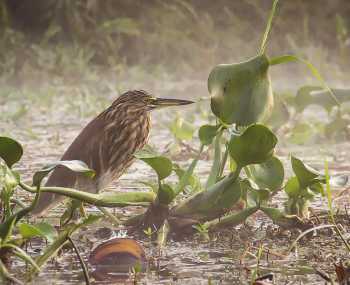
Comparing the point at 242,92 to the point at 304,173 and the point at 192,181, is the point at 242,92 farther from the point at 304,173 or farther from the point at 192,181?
the point at 192,181

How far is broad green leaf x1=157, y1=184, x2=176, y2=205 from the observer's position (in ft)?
12.5

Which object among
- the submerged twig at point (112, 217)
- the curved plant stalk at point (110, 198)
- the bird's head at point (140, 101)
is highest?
the bird's head at point (140, 101)

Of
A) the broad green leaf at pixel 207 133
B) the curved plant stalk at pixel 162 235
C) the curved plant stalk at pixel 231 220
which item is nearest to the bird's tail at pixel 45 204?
the curved plant stalk at pixel 162 235

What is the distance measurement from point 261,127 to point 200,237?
0.64 metres

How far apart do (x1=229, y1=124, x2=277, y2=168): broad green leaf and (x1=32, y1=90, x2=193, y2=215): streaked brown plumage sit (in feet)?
3.05

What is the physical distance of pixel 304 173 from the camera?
3727 mm

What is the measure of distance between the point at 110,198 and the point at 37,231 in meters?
0.65

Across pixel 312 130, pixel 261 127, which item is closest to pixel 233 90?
pixel 261 127

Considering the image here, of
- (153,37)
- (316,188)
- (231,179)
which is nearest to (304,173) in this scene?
(316,188)

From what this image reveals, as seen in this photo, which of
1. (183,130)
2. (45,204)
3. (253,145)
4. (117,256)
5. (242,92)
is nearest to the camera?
(117,256)

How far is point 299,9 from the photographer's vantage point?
10680mm

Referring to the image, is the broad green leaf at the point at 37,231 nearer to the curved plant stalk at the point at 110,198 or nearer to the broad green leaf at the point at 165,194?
the curved plant stalk at the point at 110,198

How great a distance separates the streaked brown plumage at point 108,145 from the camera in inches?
177

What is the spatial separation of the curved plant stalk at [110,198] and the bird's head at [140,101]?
1079 mm
